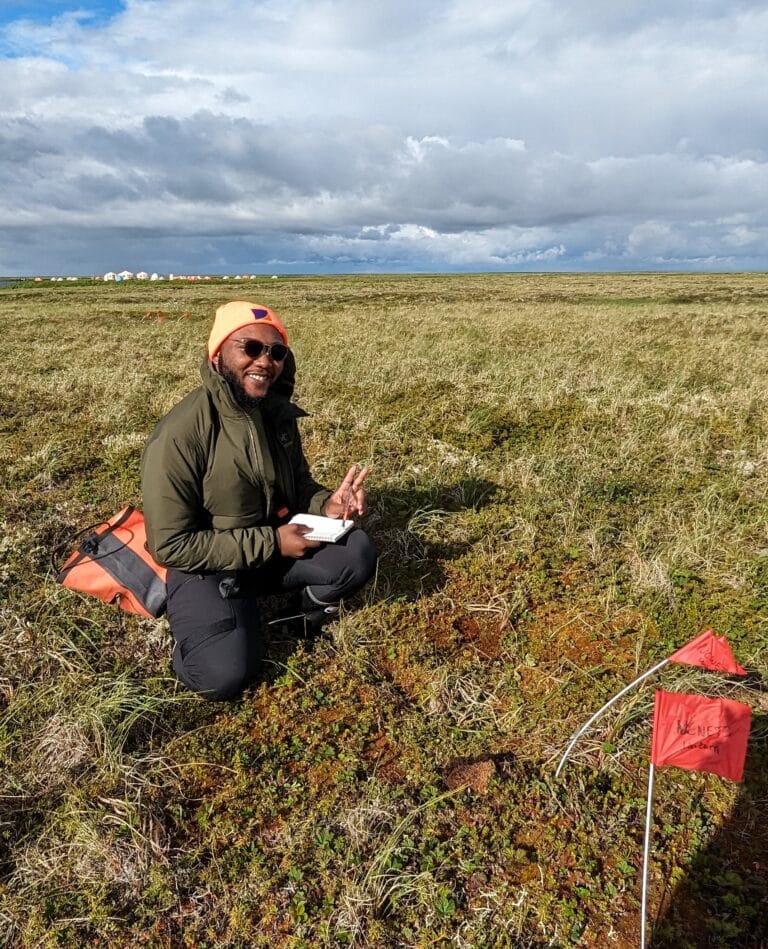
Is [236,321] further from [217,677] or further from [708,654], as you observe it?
[708,654]

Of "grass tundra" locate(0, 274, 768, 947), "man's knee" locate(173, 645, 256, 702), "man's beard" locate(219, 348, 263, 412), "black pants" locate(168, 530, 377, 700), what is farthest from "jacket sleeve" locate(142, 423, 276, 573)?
"grass tundra" locate(0, 274, 768, 947)

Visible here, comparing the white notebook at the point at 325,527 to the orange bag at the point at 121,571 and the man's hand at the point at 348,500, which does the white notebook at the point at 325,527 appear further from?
the orange bag at the point at 121,571

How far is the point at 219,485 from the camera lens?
139 inches

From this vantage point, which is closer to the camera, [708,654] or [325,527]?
[708,654]

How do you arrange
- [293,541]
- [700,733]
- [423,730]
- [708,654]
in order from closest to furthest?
[700,733] < [708,654] < [423,730] < [293,541]

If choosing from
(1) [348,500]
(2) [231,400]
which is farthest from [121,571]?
(1) [348,500]

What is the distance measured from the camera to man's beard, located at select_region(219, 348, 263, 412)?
3.49 meters

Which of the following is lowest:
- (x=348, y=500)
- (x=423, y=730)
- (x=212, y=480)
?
(x=423, y=730)

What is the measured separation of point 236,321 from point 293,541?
1.39 m

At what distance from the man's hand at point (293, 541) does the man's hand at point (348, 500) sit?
348mm

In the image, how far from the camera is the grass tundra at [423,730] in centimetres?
237

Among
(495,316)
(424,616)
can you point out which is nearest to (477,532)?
(424,616)

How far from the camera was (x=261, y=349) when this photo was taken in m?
3.40

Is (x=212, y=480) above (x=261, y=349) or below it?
below
